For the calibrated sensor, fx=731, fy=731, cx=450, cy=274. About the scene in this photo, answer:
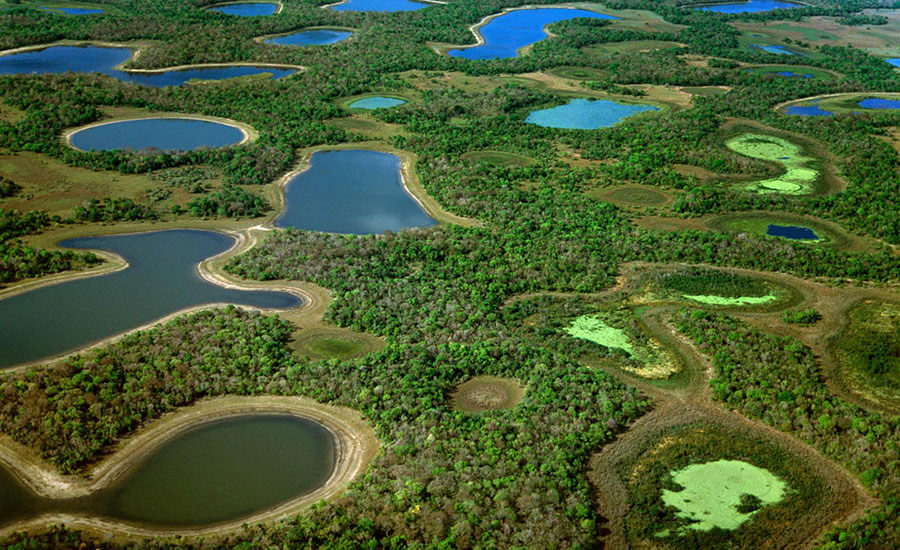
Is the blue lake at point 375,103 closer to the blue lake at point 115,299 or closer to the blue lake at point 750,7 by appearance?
the blue lake at point 115,299

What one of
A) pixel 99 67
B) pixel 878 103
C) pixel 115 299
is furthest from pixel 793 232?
pixel 99 67

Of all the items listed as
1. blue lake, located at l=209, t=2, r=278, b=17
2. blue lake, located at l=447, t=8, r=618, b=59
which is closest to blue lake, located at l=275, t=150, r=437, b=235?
blue lake, located at l=447, t=8, r=618, b=59

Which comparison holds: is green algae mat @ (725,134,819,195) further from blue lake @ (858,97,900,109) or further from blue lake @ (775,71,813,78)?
blue lake @ (775,71,813,78)

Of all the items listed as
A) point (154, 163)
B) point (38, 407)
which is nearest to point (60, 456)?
point (38, 407)

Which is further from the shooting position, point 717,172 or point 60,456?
point 717,172

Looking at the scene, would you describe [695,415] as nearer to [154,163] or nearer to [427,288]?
[427,288]

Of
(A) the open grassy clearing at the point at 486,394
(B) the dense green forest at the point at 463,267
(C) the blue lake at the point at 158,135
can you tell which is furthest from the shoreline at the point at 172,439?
→ (C) the blue lake at the point at 158,135
